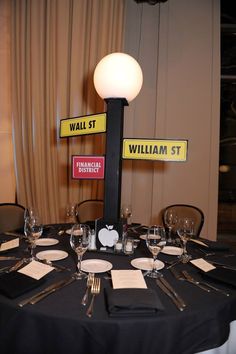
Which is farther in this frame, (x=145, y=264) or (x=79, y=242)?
(x=145, y=264)

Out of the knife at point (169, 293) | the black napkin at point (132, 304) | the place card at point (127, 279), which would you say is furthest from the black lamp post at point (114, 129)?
the black napkin at point (132, 304)

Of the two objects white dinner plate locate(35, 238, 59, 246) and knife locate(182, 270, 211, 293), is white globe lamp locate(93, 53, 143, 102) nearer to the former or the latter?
white dinner plate locate(35, 238, 59, 246)

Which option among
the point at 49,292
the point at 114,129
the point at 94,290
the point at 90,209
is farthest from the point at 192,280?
the point at 90,209

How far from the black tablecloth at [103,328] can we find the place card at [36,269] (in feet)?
0.52

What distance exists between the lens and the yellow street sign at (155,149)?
173 cm

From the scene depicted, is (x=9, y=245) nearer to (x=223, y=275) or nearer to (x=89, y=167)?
(x=89, y=167)

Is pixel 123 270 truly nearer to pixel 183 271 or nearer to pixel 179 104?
pixel 183 271

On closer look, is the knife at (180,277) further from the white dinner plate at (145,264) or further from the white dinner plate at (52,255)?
the white dinner plate at (52,255)

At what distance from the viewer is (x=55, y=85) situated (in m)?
2.87

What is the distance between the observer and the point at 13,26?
2.91 meters

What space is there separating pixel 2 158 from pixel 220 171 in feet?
8.80

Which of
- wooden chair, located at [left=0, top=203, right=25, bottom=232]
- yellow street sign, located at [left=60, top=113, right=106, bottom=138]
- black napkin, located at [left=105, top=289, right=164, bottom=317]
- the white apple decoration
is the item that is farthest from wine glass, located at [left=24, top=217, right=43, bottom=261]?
wooden chair, located at [left=0, top=203, right=25, bottom=232]

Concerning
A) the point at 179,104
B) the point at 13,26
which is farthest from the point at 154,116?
the point at 13,26

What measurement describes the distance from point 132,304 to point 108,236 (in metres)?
0.64
